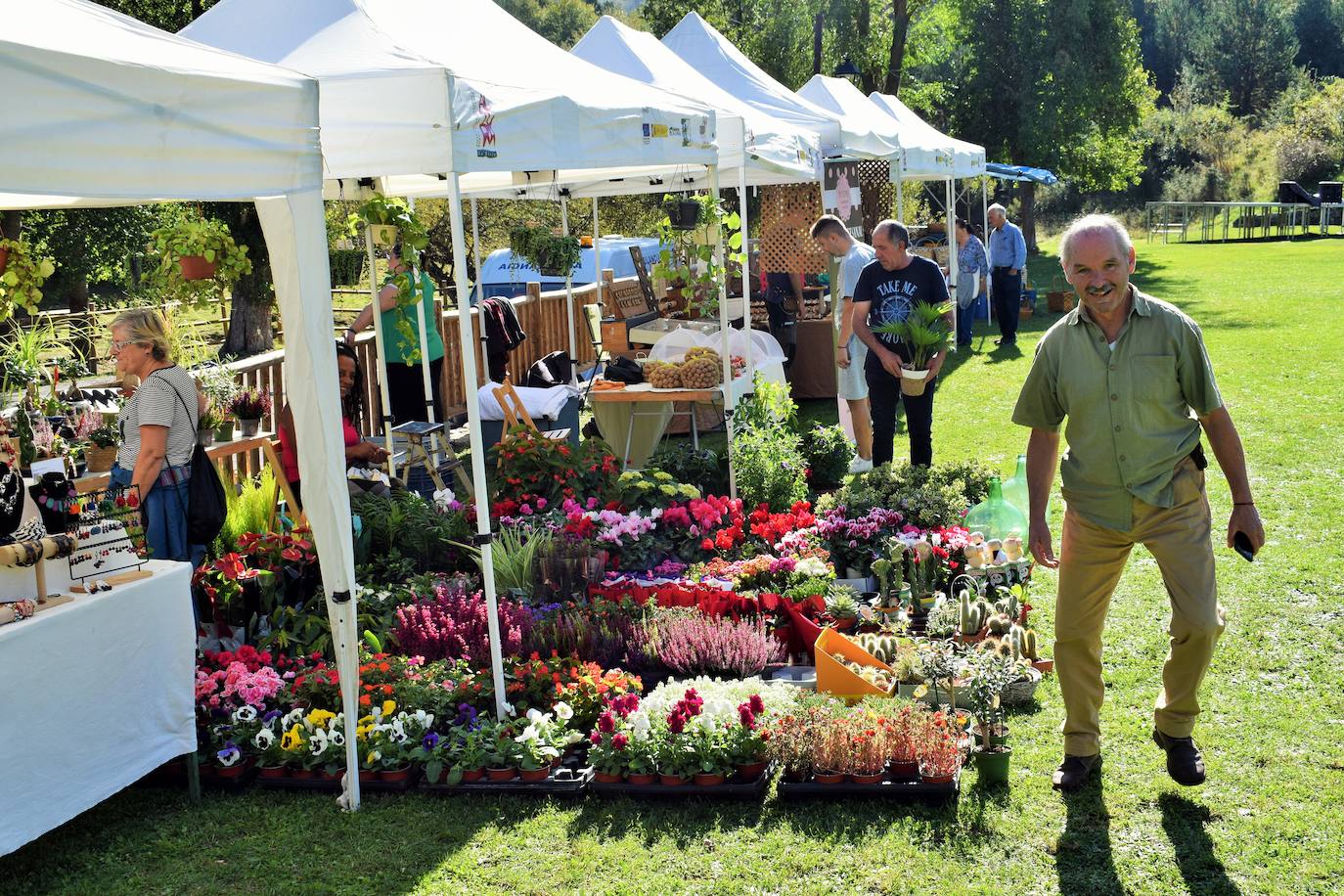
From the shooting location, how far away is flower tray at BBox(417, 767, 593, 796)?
4.41 metres

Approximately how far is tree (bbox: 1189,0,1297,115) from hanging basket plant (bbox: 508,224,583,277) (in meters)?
64.1

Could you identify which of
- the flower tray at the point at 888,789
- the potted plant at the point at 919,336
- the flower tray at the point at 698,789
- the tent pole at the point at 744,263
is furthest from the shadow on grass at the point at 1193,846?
the tent pole at the point at 744,263

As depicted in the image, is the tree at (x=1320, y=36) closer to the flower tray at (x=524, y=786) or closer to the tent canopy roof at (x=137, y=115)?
the flower tray at (x=524, y=786)

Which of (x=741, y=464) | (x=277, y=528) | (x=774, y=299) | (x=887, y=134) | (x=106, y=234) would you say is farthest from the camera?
(x=106, y=234)

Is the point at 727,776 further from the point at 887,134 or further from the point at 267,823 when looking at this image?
the point at 887,134

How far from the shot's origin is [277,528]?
21.1 feet

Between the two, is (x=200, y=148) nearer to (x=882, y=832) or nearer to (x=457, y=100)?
(x=457, y=100)

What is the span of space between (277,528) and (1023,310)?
1557 cm

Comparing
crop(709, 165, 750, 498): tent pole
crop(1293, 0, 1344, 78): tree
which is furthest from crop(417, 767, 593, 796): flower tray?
crop(1293, 0, 1344, 78): tree

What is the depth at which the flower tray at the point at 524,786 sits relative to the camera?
4406 millimetres

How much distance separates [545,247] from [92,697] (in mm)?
5237

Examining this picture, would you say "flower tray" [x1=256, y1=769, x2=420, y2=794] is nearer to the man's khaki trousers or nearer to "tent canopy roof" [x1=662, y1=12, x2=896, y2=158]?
the man's khaki trousers

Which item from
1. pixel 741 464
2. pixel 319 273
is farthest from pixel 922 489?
pixel 319 273

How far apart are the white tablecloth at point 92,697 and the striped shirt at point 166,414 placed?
94 centimetres
